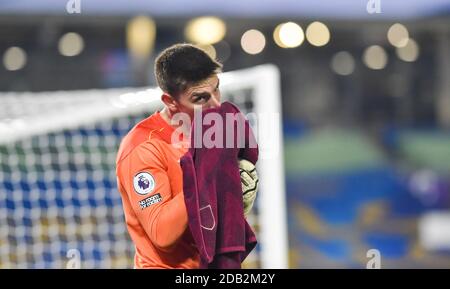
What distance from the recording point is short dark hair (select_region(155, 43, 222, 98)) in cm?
197

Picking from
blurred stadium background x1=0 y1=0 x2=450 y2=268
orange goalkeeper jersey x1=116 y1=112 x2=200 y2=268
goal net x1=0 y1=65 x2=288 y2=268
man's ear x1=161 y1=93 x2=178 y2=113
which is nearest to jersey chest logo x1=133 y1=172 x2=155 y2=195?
orange goalkeeper jersey x1=116 y1=112 x2=200 y2=268

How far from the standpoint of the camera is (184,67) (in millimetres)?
1974

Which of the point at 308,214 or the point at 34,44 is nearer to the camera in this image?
the point at 34,44

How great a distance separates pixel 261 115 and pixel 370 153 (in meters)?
5.87

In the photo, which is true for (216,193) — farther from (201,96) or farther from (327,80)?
(327,80)

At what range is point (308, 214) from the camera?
28.8ft

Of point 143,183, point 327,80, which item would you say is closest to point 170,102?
point 143,183

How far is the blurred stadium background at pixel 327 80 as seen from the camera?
764 centimetres

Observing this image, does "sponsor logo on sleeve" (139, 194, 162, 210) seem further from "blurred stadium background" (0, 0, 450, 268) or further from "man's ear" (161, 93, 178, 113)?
"blurred stadium background" (0, 0, 450, 268)

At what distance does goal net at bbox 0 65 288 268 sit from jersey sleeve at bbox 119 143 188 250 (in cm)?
157

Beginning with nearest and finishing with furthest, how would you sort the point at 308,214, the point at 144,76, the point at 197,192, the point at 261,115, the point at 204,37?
the point at 197,192 → the point at 261,115 → the point at 144,76 → the point at 204,37 → the point at 308,214
